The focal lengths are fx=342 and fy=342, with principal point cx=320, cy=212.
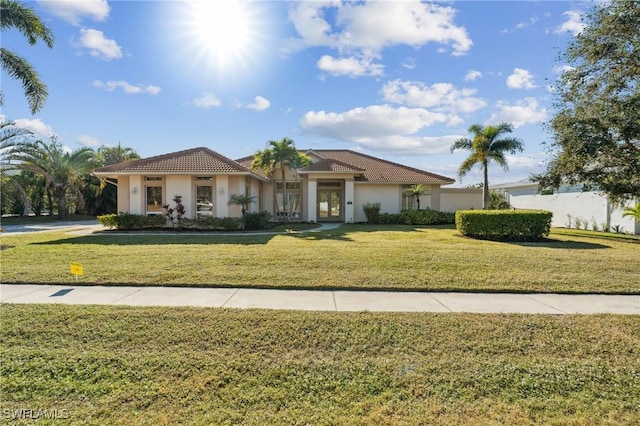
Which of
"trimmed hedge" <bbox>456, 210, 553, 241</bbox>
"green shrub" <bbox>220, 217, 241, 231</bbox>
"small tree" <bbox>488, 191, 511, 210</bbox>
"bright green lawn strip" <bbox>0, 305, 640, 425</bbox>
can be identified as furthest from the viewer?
"small tree" <bbox>488, 191, 511, 210</bbox>

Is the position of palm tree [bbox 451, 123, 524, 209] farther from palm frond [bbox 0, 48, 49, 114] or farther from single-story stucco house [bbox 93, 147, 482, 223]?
palm frond [bbox 0, 48, 49, 114]

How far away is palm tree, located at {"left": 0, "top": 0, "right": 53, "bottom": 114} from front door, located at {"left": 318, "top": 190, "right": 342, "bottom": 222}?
56.5 ft

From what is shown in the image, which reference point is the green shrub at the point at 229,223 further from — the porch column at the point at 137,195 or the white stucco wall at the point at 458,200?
the white stucco wall at the point at 458,200

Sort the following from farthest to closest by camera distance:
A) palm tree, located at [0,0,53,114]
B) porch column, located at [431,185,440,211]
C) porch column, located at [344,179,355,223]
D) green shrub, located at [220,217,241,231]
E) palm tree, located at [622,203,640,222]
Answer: porch column, located at [431,185,440,211]
porch column, located at [344,179,355,223]
green shrub, located at [220,217,241,231]
palm tree, located at [622,203,640,222]
palm tree, located at [0,0,53,114]

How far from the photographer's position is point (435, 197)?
85.3 feet

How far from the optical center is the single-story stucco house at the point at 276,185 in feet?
65.2

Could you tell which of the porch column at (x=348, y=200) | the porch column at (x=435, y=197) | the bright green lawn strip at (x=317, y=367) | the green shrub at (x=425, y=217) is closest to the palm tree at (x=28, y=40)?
the bright green lawn strip at (x=317, y=367)

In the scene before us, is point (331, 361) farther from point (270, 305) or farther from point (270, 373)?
point (270, 305)

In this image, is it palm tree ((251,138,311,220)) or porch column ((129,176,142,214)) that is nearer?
porch column ((129,176,142,214))

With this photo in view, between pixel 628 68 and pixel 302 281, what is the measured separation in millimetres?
16239

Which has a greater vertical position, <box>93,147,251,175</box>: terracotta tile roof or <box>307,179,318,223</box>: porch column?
<box>93,147,251,175</box>: terracotta tile roof

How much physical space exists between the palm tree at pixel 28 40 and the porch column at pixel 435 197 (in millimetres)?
23407

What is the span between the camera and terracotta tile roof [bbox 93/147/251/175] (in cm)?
1925

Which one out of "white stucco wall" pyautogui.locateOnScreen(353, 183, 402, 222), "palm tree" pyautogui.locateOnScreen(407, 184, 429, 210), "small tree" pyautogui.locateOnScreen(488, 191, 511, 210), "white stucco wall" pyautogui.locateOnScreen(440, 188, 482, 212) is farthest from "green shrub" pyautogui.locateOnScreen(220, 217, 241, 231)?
"small tree" pyautogui.locateOnScreen(488, 191, 511, 210)
